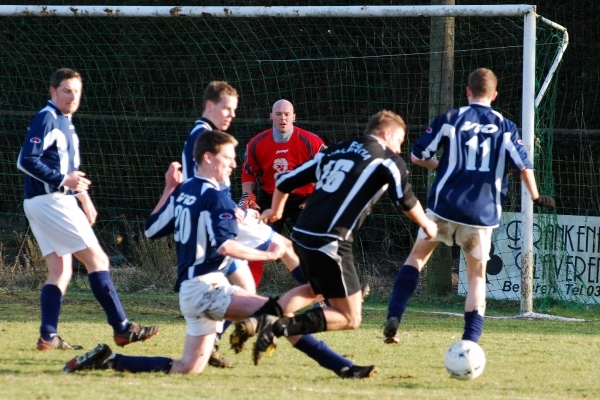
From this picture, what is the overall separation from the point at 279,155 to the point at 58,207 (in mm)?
2623

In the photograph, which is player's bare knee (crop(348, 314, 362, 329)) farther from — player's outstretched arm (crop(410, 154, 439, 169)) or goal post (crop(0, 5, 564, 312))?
goal post (crop(0, 5, 564, 312))

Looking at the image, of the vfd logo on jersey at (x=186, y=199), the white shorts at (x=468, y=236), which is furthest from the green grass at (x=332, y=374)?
the vfd logo on jersey at (x=186, y=199)

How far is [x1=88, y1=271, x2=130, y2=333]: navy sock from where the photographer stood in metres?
6.02

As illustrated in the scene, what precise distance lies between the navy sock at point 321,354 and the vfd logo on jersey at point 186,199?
95cm

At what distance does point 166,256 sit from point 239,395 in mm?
5762

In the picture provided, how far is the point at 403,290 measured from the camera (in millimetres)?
6012

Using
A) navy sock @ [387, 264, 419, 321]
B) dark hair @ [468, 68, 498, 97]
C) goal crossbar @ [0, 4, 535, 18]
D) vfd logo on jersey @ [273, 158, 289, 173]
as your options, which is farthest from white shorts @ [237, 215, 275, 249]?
goal crossbar @ [0, 4, 535, 18]

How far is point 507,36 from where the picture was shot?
10477mm

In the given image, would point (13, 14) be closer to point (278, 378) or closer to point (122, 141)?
point (122, 141)

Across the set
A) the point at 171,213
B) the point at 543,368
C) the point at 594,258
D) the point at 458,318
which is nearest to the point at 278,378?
the point at 171,213

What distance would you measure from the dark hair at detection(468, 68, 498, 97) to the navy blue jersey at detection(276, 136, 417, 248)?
1.13 metres

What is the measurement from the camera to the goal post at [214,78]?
1106 cm

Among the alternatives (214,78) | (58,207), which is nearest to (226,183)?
(58,207)

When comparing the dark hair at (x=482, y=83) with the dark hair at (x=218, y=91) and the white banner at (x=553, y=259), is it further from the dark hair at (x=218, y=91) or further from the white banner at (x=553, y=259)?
the white banner at (x=553, y=259)
